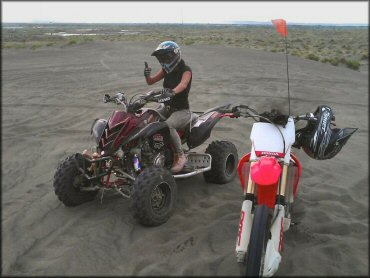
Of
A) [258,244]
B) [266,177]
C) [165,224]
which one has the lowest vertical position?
[165,224]

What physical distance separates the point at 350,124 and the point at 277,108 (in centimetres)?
605

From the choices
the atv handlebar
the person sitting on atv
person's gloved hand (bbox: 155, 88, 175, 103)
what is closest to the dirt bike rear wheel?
person's gloved hand (bbox: 155, 88, 175, 103)

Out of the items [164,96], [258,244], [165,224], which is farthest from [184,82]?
[258,244]

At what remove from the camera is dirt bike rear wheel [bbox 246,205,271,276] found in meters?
3.20

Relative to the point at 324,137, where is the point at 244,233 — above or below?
below

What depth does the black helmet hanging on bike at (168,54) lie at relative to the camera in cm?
573

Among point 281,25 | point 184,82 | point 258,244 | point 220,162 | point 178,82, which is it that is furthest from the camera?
point 220,162

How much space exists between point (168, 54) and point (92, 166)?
6.11ft

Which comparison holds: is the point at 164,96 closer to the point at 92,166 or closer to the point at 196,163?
the point at 92,166

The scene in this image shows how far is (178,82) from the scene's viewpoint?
611 cm

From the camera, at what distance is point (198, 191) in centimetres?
629

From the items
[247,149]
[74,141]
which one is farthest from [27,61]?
[247,149]

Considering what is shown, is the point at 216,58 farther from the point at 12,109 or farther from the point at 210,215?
the point at 210,215

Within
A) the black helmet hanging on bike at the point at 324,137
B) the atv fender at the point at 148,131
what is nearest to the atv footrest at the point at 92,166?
the atv fender at the point at 148,131
